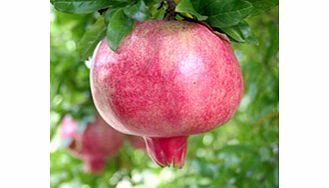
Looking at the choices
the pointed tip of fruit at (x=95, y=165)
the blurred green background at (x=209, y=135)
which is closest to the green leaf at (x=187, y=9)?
the blurred green background at (x=209, y=135)

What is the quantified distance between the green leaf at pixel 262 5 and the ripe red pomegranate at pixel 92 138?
0.79m

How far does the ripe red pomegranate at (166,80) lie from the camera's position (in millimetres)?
596

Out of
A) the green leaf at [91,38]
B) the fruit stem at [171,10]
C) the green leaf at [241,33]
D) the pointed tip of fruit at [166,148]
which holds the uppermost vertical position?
the fruit stem at [171,10]

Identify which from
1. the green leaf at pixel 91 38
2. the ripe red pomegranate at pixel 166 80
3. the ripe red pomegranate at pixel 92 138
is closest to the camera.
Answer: the ripe red pomegranate at pixel 166 80

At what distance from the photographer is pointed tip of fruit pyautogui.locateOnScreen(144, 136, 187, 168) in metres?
0.66

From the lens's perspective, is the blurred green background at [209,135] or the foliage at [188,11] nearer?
the foliage at [188,11]

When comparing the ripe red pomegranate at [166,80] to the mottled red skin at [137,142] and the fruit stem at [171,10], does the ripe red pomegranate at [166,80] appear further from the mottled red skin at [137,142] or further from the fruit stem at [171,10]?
the mottled red skin at [137,142]

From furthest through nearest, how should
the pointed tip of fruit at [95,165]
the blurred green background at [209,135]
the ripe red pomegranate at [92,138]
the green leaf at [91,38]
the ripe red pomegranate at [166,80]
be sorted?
1. the pointed tip of fruit at [95,165]
2. the ripe red pomegranate at [92,138]
3. the blurred green background at [209,135]
4. the green leaf at [91,38]
5. the ripe red pomegranate at [166,80]

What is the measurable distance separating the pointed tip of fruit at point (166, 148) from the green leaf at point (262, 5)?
147 mm

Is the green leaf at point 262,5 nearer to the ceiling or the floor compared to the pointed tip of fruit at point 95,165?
nearer to the ceiling

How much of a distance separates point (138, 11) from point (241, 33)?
11 centimetres
